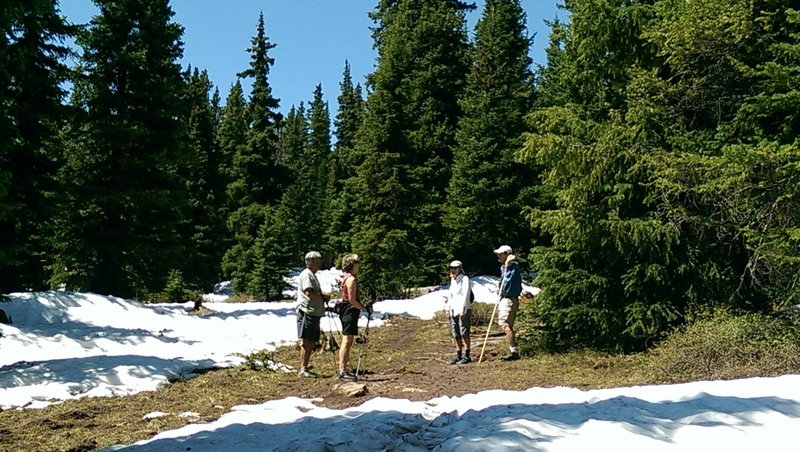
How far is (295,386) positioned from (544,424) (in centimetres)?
466

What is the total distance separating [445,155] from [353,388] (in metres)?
22.4

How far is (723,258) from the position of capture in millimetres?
9945

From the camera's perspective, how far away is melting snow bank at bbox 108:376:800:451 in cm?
454

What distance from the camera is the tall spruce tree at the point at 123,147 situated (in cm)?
1636

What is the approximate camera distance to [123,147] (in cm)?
1642

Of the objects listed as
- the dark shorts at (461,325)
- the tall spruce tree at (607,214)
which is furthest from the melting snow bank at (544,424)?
the tall spruce tree at (607,214)

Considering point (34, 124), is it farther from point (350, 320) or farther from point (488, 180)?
point (488, 180)

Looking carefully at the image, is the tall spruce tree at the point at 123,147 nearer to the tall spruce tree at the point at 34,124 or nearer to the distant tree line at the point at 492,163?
the distant tree line at the point at 492,163

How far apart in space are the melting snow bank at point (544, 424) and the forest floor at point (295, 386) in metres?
0.63

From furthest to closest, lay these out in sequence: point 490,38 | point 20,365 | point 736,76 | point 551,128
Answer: point 490,38
point 551,128
point 736,76
point 20,365

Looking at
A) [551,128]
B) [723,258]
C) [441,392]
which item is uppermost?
[551,128]

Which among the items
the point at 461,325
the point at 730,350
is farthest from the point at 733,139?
the point at 461,325

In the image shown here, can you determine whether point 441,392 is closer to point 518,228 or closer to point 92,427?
point 92,427

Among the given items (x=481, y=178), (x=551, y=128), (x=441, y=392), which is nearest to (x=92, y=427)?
(x=441, y=392)
